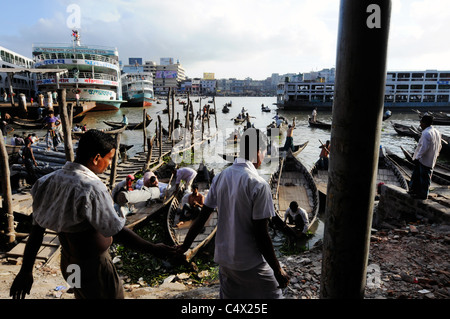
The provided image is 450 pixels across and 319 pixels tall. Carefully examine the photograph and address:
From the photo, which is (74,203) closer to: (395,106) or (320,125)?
(320,125)

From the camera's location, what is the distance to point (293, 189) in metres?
9.81

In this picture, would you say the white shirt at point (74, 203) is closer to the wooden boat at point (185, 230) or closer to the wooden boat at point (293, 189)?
the wooden boat at point (185, 230)

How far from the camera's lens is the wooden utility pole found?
150 cm

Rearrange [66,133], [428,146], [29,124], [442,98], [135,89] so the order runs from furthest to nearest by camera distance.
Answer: [135,89] → [442,98] → [29,124] → [66,133] → [428,146]

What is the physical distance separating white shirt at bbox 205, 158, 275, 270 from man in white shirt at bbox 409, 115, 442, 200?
14.7 feet

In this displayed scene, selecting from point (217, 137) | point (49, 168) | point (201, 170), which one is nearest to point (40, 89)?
point (217, 137)

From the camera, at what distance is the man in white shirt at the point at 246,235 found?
2.05 m

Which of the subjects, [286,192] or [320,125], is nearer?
[286,192]

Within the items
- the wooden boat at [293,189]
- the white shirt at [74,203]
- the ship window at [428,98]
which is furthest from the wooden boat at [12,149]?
the ship window at [428,98]

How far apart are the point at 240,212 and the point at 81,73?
38.9 m

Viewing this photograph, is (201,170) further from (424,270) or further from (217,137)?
(217,137)

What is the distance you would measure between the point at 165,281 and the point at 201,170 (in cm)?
609

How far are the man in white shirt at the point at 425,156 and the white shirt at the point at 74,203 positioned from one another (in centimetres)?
543

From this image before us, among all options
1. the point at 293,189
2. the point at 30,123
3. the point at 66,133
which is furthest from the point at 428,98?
the point at 66,133
